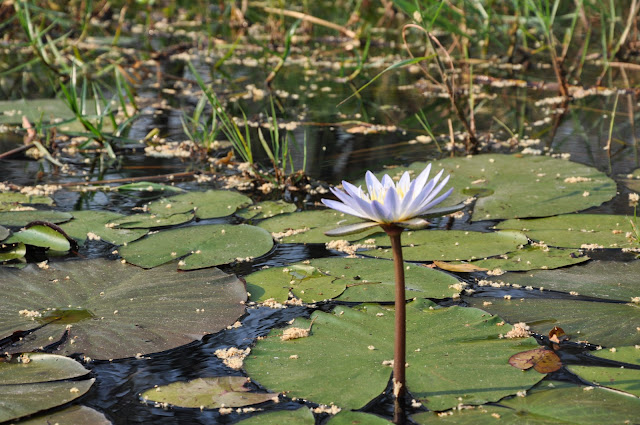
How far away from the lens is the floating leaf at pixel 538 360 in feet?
4.32

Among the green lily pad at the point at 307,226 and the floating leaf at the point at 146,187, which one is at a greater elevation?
the floating leaf at the point at 146,187

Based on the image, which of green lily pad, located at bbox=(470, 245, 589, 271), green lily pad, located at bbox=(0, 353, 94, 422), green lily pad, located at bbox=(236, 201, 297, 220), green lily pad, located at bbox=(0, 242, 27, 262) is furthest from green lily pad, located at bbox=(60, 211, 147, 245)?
green lily pad, located at bbox=(470, 245, 589, 271)

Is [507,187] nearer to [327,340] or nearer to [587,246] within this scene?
[587,246]

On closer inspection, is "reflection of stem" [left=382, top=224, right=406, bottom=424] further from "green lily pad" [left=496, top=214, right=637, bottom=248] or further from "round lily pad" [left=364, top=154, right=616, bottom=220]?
"round lily pad" [left=364, top=154, right=616, bottom=220]

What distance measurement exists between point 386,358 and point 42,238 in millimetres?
1092

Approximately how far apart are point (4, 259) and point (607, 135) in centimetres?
242

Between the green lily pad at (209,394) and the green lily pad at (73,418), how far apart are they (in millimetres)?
97

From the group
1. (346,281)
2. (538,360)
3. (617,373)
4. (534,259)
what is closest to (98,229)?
(346,281)

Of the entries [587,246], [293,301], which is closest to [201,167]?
[293,301]

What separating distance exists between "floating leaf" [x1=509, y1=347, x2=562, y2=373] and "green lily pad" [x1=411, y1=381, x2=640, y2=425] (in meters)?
0.08

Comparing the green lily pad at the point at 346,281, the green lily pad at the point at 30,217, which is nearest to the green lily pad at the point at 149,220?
the green lily pad at the point at 30,217

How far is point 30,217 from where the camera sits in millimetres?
2180

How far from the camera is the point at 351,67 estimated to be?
192 inches

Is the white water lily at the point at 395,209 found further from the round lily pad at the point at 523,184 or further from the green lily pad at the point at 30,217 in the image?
the green lily pad at the point at 30,217
